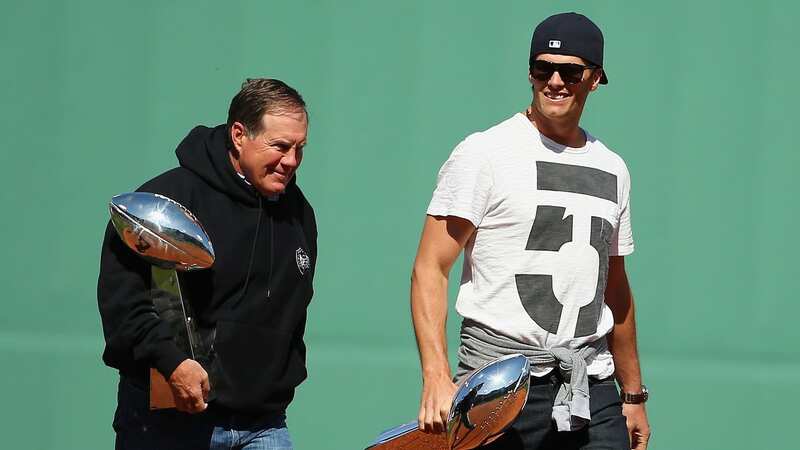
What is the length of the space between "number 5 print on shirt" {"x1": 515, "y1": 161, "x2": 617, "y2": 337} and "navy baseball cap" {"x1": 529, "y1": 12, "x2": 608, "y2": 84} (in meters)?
0.30

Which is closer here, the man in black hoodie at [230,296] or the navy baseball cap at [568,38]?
the man in black hoodie at [230,296]

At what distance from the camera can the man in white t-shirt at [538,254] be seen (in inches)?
140

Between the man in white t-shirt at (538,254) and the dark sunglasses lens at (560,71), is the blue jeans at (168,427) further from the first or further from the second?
the dark sunglasses lens at (560,71)

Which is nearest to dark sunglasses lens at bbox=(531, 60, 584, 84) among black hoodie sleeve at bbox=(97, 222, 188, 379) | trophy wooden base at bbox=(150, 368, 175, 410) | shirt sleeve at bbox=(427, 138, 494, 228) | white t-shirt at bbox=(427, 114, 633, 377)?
white t-shirt at bbox=(427, 114, 633, 377)

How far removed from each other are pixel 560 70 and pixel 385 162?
75.9 inches

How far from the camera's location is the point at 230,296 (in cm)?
362

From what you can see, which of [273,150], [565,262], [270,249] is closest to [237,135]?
[273,150]

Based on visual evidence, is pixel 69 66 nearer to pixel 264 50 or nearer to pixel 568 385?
pixel 264 50

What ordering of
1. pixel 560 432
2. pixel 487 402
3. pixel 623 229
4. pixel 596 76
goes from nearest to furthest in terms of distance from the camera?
pixel 487 402 → pixel 560 432 → pixel 596 76 → pixel 623 229

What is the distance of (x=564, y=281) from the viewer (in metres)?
3.57

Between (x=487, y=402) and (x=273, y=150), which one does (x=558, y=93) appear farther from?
(x=487, y=402)

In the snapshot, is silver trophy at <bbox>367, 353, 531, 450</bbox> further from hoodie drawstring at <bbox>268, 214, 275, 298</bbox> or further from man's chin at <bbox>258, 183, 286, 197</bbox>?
man's chin at <bbox>258, 183, 286, 197</bbox>

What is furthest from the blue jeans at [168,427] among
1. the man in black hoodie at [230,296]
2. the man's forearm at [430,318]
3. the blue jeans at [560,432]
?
the blue jeans at [560,432]

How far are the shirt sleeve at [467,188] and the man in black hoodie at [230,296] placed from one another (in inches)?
16.2
